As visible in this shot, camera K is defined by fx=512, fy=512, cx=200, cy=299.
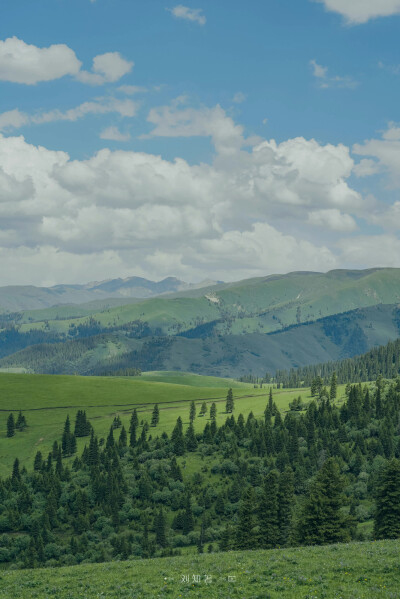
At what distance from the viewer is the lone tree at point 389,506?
2704 inches

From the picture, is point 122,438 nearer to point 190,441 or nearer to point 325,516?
point 190,441

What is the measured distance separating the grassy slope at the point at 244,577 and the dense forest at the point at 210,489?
92.2 ft

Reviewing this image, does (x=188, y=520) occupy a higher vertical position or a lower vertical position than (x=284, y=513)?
lower

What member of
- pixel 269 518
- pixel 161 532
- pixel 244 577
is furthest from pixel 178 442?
pixel 244 577

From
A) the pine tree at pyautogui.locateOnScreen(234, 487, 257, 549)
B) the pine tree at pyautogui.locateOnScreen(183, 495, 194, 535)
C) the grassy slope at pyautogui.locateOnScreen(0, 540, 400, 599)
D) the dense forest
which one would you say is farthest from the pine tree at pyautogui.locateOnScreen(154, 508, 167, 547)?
the grassy slope at pyautogui.locateOnScreen(0, 540, 400, 599)

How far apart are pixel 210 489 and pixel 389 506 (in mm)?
78615

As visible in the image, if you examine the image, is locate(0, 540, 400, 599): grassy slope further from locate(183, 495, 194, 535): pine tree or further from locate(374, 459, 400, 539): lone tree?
locate(183, 495, 194, 535): pine tree

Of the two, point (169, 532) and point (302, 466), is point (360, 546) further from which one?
point (302, 466)

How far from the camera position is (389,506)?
70062 mm

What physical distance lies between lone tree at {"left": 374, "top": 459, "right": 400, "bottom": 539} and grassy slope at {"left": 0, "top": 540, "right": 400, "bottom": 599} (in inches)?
1063

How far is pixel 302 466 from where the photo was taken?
147375 mm

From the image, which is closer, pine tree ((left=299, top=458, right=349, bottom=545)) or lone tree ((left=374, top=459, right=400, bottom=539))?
pine tree ((left=299, top=458, right=349, bottom=545))

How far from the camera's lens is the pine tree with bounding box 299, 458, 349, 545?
212 ft

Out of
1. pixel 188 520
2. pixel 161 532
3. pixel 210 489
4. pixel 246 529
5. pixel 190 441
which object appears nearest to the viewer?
pixel 246 529
